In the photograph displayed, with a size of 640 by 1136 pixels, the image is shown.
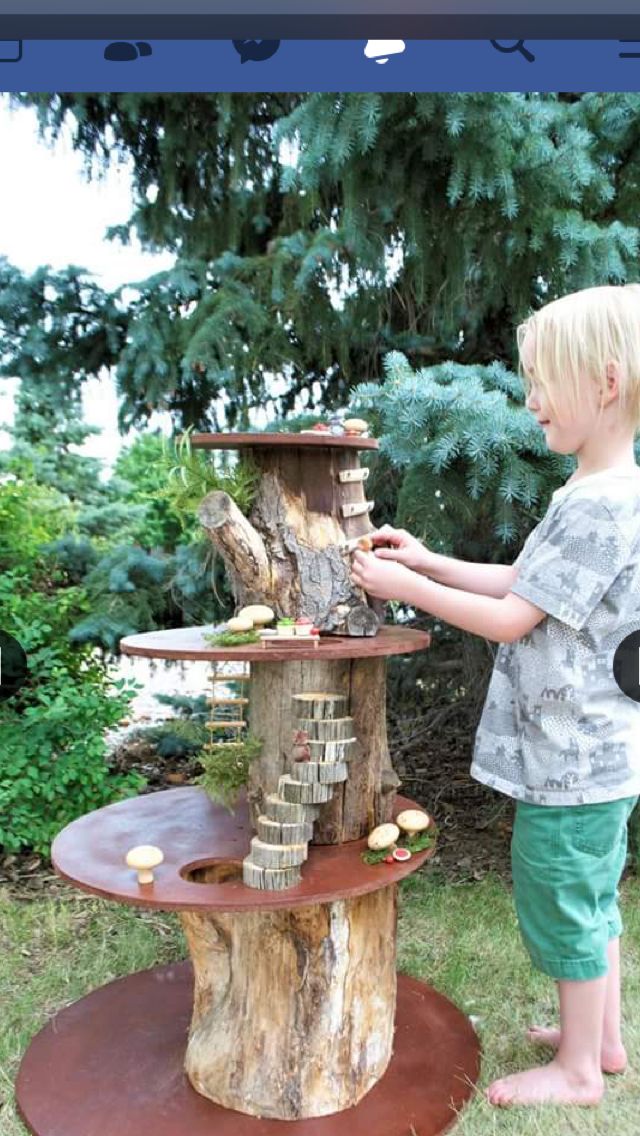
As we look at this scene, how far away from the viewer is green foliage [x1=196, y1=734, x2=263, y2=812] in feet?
5.11

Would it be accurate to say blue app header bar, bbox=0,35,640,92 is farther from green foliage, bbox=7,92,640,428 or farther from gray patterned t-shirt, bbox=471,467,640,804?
green foliage, bbox=7,92,640,428

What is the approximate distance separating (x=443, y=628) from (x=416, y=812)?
135 cm

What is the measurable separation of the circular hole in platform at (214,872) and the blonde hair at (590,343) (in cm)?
92

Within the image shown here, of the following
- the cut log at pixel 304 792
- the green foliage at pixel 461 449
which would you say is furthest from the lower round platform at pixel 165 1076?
the green foliage at pixel 461 449

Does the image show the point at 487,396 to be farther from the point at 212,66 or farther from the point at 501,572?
the point at 212,66

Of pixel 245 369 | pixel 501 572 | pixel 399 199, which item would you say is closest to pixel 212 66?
pixel 501 572

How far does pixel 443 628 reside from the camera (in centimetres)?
285

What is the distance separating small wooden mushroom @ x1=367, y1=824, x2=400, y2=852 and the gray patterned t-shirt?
0.19 metres

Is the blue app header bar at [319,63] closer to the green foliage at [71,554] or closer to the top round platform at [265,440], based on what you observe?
the top round platform at [265,440]

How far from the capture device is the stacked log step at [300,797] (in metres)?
1.36

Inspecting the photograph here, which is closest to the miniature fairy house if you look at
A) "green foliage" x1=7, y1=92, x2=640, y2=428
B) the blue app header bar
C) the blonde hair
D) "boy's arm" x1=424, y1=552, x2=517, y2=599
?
"boy's arm" x1=424, y1=552, x2=517, y2=599

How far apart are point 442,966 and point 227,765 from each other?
0.86m

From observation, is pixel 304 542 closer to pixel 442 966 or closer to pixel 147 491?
pixel 442 966

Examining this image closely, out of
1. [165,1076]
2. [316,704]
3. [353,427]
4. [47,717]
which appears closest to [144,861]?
[316,704]
